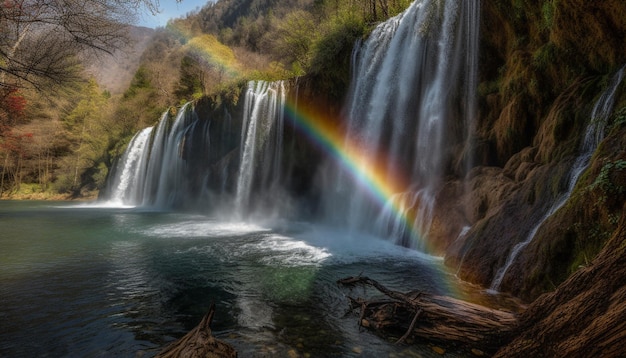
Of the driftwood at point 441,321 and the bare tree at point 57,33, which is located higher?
the bare tree at point 57,33

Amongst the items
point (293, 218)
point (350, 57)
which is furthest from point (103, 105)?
point (350, 57)

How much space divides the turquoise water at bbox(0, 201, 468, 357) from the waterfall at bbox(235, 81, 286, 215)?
869 cm

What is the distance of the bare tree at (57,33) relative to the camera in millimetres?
4750

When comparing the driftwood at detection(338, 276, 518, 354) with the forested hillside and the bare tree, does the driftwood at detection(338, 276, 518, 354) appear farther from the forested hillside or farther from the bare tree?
the forested hillside

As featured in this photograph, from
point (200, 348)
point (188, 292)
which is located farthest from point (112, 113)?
point (200, 348)

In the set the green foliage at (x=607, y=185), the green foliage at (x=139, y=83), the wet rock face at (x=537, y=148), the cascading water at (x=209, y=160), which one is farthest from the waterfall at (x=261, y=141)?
the green foliage at (x=139, y=83)

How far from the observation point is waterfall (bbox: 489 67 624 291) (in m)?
5.18

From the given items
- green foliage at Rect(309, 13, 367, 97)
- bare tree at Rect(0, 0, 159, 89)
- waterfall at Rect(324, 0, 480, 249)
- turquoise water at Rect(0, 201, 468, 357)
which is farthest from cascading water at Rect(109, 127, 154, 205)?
bare tree at Rect(0, 0, 159, 89)

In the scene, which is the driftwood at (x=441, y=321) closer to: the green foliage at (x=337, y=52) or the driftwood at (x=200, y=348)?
the driftwood at (x=200, y=348)

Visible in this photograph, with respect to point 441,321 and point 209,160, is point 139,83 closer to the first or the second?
point 209,160

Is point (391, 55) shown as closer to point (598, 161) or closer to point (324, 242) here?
point (324, 242)

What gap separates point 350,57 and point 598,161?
1197 centimetres

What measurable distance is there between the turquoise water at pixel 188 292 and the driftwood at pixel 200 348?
871mm

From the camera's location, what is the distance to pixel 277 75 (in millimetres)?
23000
